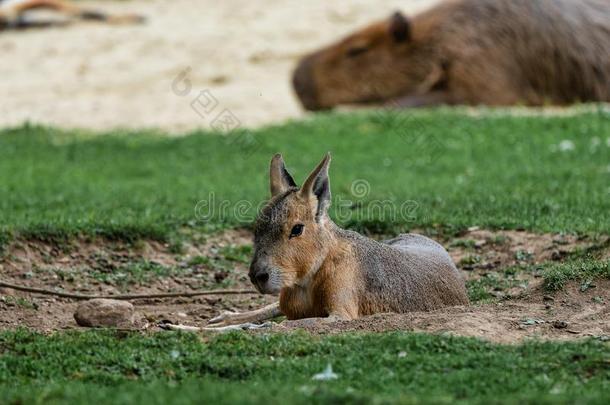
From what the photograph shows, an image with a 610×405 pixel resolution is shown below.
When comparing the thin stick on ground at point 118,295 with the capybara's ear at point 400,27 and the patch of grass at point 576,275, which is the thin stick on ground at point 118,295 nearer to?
the patch of grass at point 576,275

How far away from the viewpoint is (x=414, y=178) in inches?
421

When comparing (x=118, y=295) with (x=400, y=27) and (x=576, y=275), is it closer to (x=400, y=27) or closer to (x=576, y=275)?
(x=576, y=275)

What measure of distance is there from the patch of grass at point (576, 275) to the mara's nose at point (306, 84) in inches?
376

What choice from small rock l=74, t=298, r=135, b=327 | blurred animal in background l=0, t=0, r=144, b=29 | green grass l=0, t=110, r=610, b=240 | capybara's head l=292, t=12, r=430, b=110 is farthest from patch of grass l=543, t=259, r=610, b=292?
blurred animal in background l=0, t=0, r=144, b=29

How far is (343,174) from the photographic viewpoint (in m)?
11.1

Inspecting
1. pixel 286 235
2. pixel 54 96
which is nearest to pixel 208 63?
pixel 54 96

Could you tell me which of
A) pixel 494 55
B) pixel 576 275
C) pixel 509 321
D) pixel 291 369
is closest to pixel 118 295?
pixel 291 369

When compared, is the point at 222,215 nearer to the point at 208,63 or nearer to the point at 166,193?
the point at 166,193

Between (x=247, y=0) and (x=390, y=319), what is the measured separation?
56.7ft

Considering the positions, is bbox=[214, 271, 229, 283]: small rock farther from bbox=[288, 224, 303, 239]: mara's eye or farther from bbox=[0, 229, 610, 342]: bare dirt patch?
bbox=[288, 224, 303, 239]: mara's eye

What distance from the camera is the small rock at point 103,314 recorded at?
5934mm

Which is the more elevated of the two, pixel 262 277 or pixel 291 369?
pixel 262 277

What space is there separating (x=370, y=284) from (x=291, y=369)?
5.04 feet

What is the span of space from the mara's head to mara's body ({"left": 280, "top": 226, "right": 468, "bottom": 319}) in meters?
0.10
